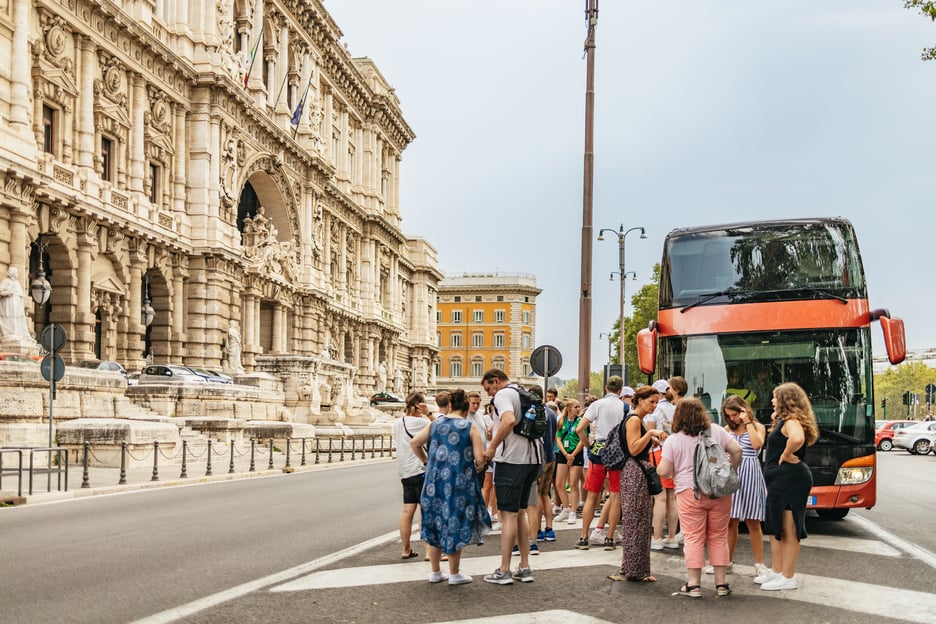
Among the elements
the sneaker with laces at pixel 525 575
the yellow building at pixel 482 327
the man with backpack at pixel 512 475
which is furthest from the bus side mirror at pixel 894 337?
the yellow building at pixel 482 327

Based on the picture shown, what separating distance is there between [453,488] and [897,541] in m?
6.13

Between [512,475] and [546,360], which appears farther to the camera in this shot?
[546,360]

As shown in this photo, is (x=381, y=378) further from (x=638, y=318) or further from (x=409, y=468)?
(x=409, y=468)

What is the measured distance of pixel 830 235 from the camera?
12.6 metres

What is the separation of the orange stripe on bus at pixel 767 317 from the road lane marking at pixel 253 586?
4.64 m

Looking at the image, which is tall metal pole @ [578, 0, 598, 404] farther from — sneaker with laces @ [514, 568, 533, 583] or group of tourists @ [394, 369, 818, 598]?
sneaker with laces @ [514, 568, 533, 583]

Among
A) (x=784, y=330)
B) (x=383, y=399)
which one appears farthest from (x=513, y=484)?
(x=383, y=399)

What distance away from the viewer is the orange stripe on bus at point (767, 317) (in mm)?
11961

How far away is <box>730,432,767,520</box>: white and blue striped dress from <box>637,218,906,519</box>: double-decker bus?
2.83 meters

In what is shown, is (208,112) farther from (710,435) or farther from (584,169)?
(710,435)

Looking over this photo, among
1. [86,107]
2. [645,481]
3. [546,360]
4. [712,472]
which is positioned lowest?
[645,481]

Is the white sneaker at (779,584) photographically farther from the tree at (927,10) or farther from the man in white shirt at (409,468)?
the tree at (927,10)

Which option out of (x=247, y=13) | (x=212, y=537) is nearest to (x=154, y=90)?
(x=247, y=13)

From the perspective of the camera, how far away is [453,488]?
26.6ft
